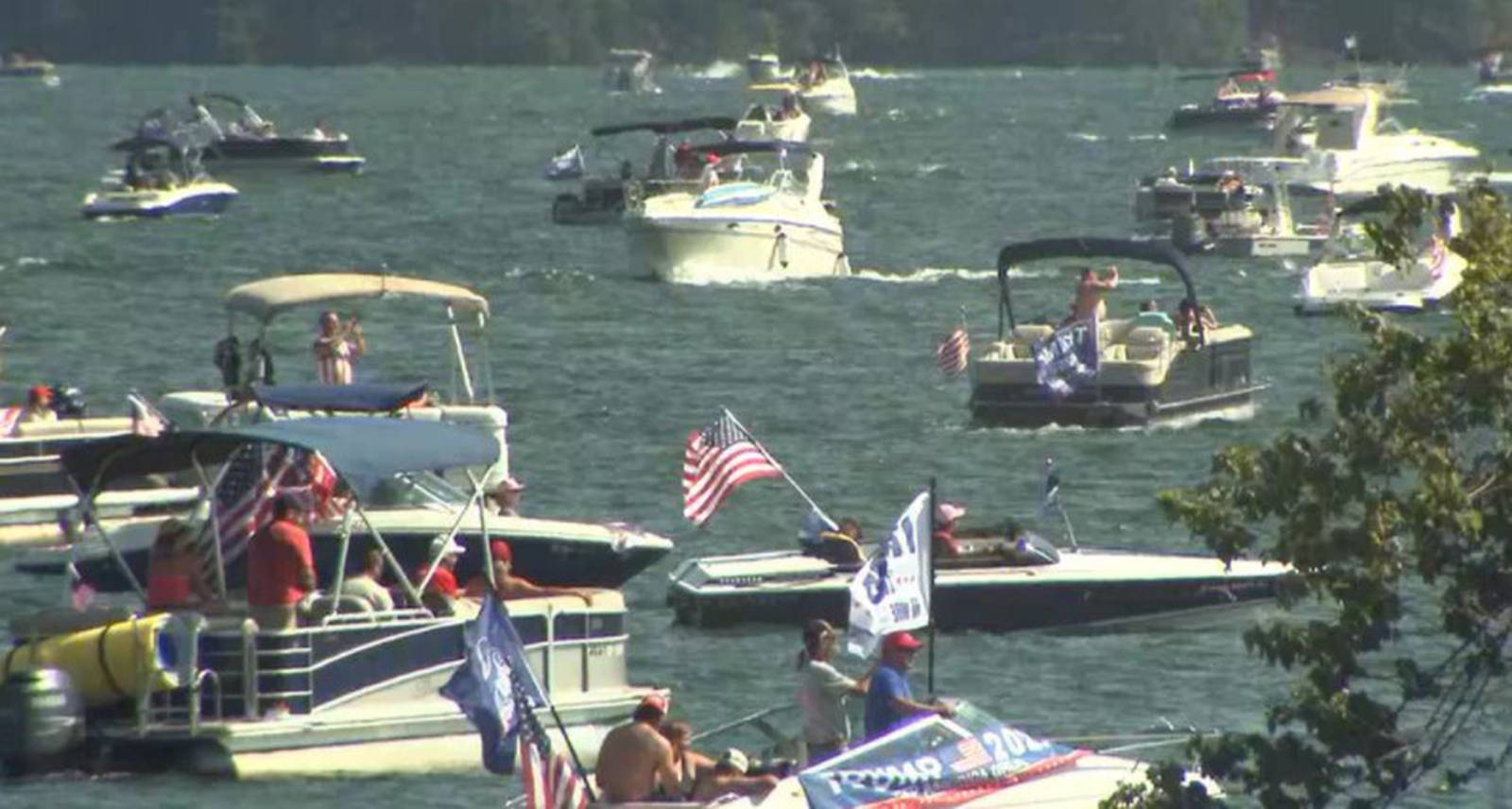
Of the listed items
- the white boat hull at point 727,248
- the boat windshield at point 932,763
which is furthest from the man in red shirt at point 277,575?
the white boat hull at point 727,248

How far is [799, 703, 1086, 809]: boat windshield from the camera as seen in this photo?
2066cm

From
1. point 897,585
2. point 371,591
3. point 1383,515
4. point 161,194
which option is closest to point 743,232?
point 161,194

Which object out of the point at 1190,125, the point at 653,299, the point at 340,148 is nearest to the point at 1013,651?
the point at 653,299

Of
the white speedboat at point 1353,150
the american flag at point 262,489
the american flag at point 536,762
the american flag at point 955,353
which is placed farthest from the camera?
the white speedboat at point 1353,150

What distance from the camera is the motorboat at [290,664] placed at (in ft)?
78.9

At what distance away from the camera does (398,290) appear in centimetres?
3422

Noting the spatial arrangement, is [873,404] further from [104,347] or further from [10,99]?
[10,99]

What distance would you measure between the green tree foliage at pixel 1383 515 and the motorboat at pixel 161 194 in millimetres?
65961

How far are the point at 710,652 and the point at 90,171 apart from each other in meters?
81.4

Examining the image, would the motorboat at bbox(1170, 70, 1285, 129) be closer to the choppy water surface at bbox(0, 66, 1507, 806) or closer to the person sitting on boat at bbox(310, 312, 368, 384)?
the choppy water surface at bbox(0, 66, 1507, 806)

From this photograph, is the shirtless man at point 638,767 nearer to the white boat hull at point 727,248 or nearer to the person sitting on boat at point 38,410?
the person sitting on boat at point 38,410

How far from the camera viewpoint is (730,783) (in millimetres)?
21000

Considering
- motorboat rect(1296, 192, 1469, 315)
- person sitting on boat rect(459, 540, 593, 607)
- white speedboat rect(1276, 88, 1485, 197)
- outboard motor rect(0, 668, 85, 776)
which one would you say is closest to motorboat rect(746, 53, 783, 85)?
white speedboat rect(1276, 88, 1485, 197)

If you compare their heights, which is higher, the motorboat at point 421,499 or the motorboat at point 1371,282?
the motorboat at point 421,499
